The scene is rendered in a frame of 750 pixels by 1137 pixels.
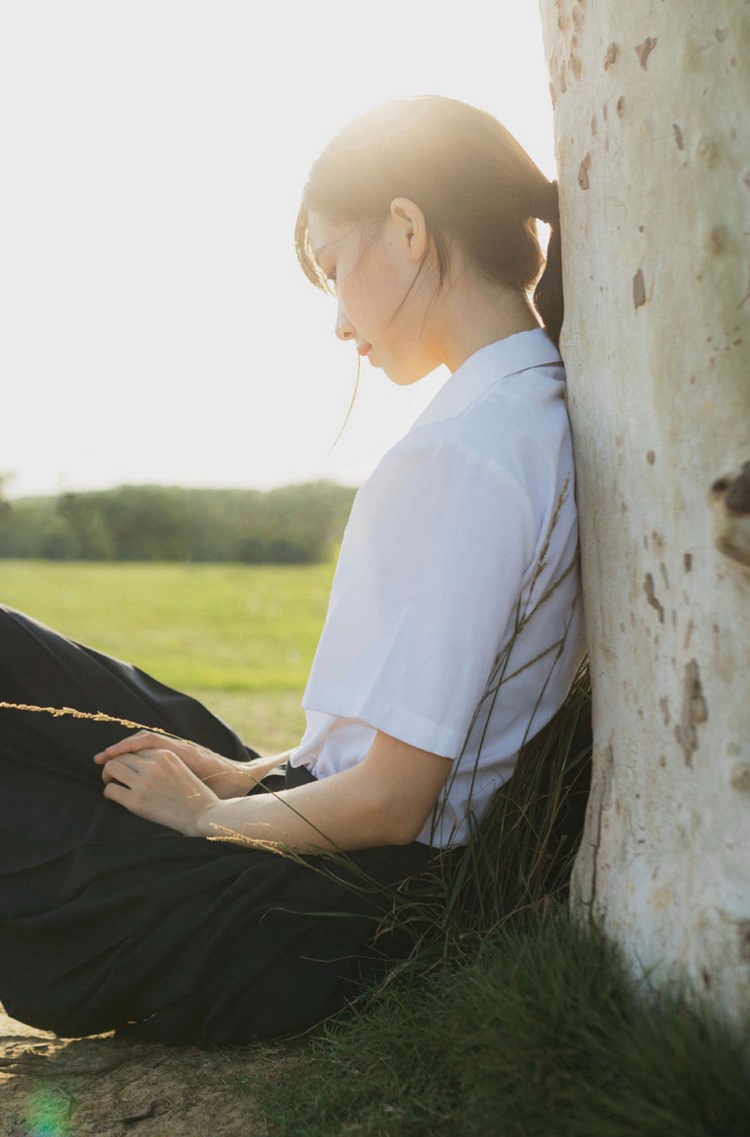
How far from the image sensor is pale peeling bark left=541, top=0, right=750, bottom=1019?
1.48 metres

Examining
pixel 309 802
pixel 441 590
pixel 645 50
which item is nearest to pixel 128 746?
pixel 309 802

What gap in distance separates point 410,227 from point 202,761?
112 centimetres

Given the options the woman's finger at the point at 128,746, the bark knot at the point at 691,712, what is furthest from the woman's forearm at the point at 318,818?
the bark knot at the point at 691,712

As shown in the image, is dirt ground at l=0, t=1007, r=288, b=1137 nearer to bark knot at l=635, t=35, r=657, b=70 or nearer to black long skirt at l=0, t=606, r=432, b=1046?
black long skirt at l=0, t=606, r=432, b=1046

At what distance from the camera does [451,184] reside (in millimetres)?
1966

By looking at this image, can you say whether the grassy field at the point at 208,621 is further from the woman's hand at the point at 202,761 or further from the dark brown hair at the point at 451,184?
the dark brown hair at the point at 451,184

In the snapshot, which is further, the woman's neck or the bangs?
the bangs

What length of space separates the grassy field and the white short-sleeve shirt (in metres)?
4.22

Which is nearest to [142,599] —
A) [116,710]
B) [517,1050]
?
[116,710]

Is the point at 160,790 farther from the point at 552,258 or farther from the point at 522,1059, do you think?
the point at 552,258

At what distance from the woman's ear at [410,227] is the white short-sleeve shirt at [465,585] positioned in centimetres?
23

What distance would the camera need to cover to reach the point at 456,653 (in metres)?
1.72

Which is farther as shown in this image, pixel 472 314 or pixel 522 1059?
pixel 472 314

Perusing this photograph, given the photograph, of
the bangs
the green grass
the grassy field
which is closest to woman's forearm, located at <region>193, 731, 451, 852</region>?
the green grass
